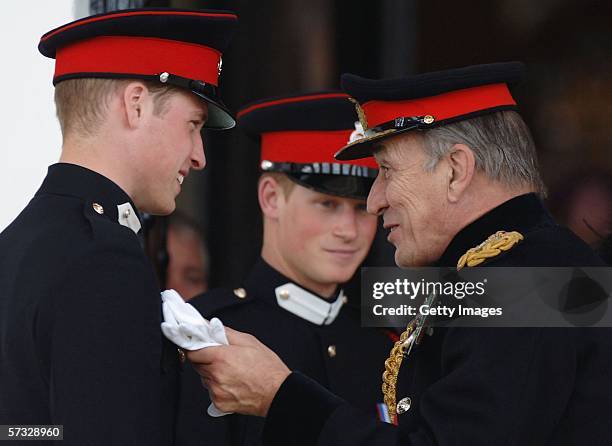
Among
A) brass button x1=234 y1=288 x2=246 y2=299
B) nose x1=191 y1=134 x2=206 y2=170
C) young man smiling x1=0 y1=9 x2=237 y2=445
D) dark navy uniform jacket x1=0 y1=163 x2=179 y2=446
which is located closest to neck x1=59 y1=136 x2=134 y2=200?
young man smiling x1=0 y1=9 x2=237 y2=445

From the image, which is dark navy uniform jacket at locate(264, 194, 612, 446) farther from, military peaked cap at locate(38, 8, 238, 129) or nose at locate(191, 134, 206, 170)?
military peaked cap at locate(38, 8, 238, 129)

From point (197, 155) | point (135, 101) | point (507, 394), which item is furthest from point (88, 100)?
point (507, 394)

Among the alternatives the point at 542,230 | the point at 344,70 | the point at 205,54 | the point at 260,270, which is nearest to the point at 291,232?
the point at 260,270

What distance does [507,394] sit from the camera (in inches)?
84.0

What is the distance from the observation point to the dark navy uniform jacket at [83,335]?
2.04m

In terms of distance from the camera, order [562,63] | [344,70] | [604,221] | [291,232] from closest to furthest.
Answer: [291,232]
[604,221]
[562,63]
[344,70]

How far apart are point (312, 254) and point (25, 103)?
4.13 feet

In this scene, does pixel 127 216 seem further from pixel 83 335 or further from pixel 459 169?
pixel 459 169

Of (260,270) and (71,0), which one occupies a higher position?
(71,0)

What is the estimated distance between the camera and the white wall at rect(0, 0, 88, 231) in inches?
145

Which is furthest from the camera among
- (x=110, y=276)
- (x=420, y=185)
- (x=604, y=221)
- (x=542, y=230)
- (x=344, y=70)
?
(x=344, y=70)

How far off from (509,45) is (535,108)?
353 mm

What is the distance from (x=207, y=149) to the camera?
562 centimetres

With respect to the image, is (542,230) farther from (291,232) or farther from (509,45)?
(509,45)
